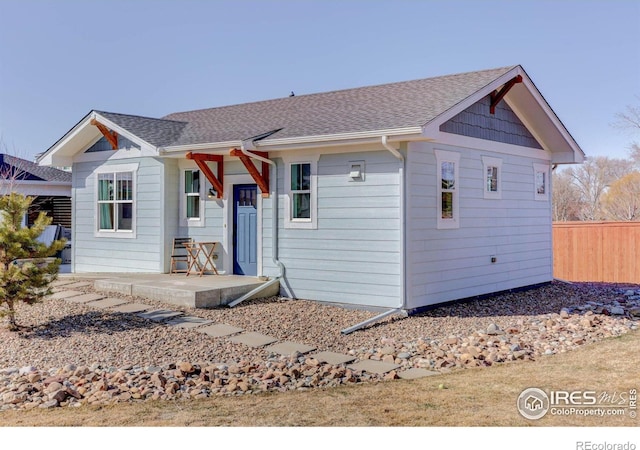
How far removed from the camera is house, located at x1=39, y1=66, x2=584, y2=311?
31.2 ft

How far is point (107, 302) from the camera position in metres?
9.52

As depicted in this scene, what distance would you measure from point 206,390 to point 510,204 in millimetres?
8575

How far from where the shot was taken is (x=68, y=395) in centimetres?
564

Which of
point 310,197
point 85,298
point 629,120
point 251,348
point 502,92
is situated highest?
point 629,120

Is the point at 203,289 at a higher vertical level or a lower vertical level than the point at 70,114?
lower

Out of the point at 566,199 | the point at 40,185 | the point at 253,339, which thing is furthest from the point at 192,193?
the point at 566,199

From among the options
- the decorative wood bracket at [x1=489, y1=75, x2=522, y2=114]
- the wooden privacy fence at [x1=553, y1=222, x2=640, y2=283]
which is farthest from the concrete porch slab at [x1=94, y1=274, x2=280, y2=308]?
the wooden privacy fence at [x1=553, y1=222, x2=640, y2=283]

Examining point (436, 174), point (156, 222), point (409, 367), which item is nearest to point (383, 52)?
point (436, 174)

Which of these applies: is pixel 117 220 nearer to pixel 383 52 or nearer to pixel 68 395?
pixel 383 52

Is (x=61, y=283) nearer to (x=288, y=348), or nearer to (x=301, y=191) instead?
(x=301, y=191)

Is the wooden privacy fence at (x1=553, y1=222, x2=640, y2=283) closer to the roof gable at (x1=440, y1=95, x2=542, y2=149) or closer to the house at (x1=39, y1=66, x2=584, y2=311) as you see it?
the house at (x1=39, y1=66, x2=584, y2=311)

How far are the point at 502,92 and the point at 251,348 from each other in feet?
23.9

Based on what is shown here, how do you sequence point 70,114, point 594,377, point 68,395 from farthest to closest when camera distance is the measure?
point 70,114 → point 594,377 → point 68,395

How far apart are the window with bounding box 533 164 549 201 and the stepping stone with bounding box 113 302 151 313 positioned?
908 cm
